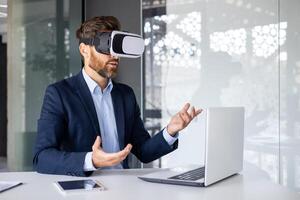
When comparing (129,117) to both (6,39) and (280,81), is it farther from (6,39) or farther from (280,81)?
(6,39)

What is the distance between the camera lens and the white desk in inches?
48.2

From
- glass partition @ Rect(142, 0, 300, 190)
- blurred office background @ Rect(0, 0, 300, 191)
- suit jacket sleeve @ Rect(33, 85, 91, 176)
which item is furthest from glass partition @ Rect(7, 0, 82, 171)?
suit jacket sleeve @ Rect(33, 85, 91, 176)

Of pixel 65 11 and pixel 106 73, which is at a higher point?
pixel 65 11

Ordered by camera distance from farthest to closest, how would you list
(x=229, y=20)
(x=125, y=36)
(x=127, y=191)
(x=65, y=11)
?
(x=65, y=11) → (x=229, y=20) → (x=125, y=36) → (x=127, y=191)

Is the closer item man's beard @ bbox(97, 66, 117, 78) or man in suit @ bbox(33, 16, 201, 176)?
man in suit @ bbox(33, 16, 201, 176)

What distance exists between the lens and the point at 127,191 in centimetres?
129

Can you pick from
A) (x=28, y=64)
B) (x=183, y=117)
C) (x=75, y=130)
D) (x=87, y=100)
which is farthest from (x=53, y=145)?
(x=28, y=64)

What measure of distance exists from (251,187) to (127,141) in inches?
28.1

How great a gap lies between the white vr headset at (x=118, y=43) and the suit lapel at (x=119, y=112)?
0.28 metres

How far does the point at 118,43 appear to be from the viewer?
1663 millimetres

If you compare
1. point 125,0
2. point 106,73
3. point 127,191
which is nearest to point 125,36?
point 106,73

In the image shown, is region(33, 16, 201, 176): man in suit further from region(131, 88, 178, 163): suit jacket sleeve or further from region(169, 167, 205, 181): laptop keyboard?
region(169, 167, 205, 181): laptop keyboard

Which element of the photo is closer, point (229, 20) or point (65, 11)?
point (229, 20)

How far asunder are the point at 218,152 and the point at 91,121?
0.61 m
